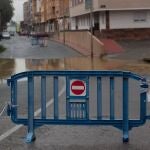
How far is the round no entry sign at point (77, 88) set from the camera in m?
8.95

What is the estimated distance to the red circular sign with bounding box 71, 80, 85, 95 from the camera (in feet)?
29.3

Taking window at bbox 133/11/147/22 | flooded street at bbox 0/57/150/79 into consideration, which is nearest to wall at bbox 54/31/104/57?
window at bbox 133/11/147/22

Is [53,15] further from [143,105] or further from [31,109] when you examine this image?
[143,105]

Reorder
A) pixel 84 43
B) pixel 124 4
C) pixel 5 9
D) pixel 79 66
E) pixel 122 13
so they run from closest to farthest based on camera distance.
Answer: pixel 79 66, pixel 84 43, pixel 124 4, pixel 122 13, pixel 5 9

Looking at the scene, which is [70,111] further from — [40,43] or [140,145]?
[40,43]

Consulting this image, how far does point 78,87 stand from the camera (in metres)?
8.96

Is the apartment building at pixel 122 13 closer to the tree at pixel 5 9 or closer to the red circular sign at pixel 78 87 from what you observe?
the tree at pixel 5 9

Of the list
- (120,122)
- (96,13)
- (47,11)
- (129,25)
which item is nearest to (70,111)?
(120,122)

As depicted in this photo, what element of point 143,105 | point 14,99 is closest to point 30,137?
point 14,99

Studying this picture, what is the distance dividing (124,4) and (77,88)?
144ft

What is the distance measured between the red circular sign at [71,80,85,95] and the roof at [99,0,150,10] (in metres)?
43.1

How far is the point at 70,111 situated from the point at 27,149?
0.99 meters

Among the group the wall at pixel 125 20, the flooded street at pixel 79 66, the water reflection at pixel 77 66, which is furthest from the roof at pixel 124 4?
the water reflection at pixel 77 66

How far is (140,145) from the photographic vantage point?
8.58m
